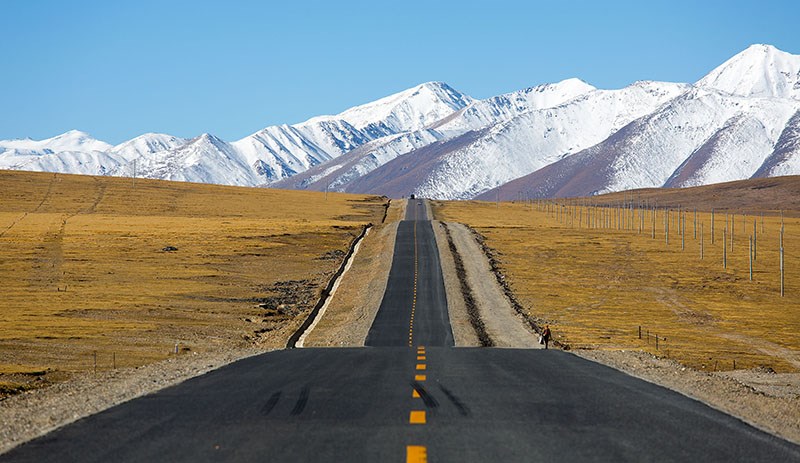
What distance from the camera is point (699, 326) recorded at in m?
80.4

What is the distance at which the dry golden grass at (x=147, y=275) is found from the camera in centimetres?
5253

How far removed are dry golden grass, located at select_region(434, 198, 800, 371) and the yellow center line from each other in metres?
40.2

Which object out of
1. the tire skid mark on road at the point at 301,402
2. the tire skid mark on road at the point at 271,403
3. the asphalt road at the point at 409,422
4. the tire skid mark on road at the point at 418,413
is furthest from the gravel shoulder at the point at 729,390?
the tire skid mark on road at the point at 271,403

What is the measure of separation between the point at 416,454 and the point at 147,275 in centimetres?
8180

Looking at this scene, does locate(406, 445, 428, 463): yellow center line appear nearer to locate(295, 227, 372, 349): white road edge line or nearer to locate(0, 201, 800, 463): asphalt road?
locate(0, 201, 800, 463): asphalt road

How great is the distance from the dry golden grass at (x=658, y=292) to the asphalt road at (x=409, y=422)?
106ft

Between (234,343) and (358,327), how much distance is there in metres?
9.54

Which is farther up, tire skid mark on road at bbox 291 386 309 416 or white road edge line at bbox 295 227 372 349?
tire skid mark on road at bbox 291 386 309 416

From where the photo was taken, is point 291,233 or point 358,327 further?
point 291,233

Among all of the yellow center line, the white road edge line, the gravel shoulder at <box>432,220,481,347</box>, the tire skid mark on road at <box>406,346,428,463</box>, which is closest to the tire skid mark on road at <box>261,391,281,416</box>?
the tire skid mark on road at <box>406,346,428,463</box>

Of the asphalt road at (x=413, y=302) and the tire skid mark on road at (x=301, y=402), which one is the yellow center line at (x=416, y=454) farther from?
Answer: the asphalt road at (x=413, y=302)

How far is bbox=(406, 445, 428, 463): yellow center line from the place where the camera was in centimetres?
1360

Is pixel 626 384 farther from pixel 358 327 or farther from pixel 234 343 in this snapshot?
pixel 358 327

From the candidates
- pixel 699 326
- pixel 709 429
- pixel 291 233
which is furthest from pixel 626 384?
pixel 291 233
